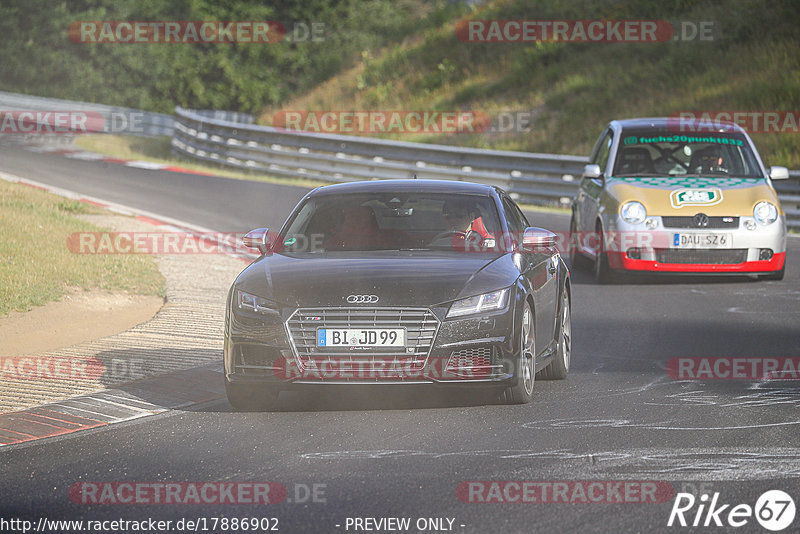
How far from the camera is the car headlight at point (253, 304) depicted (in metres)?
7.78

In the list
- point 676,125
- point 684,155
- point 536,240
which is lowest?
point 536,240

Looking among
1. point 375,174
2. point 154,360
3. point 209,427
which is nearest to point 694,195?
point 154,360

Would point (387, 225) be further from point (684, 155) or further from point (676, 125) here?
point (676, 125)

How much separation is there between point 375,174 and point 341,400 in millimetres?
18982

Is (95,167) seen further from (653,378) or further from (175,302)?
(653,378)

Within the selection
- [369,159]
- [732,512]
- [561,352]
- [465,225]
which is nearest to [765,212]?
[561,352]

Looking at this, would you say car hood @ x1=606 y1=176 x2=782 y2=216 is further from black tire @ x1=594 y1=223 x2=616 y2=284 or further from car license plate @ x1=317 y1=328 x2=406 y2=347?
car license plate @ x1=317 y1=328 x2=406 y2=347

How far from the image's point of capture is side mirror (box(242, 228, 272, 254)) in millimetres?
8781

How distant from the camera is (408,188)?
9.11 metres

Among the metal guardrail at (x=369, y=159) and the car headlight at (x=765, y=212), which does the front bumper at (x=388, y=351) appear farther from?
the metal guardrail at (x=369, y=159)

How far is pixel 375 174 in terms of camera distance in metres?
27.3

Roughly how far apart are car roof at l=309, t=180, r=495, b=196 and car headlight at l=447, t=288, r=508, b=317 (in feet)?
4.73

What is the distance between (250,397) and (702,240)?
24.4 ft

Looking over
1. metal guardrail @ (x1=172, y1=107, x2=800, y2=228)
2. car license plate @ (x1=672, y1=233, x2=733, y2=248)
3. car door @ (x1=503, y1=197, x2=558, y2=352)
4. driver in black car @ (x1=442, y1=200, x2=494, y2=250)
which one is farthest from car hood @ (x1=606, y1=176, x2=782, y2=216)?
metal guardrail @ (x1=172, y1=107, x2=800, y2=228)
